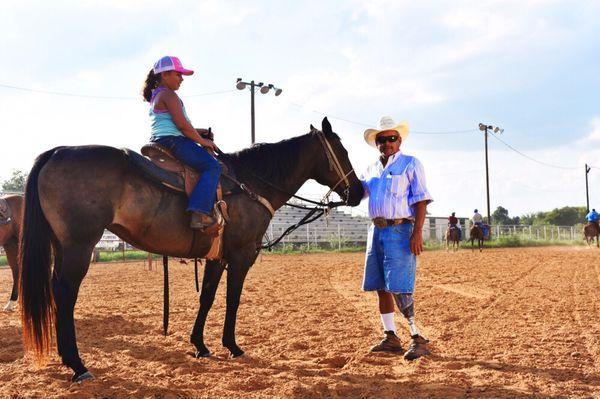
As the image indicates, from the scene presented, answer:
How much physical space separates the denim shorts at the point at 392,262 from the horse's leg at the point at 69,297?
2642 millimetres

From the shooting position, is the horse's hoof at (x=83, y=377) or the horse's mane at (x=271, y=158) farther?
the horse's mane at (x=271, y=158)

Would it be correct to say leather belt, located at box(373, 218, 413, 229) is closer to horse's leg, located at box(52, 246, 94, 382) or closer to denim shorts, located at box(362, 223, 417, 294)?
denim shorts, located at box(362, 223, 417, 294)

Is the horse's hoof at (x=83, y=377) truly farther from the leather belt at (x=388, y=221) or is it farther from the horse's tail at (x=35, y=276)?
the leather belt at (x=388, y=221)

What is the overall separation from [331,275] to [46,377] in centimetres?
1058

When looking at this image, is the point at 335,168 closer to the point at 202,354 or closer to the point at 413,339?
the point at 413,339

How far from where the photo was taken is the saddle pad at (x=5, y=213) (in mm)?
8844

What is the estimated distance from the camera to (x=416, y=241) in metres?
5.01

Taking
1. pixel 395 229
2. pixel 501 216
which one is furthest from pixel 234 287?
pixel 501 216

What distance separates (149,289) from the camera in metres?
11.5

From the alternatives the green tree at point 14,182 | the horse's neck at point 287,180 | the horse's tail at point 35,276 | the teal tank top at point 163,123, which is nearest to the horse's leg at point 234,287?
the horse's neck at point 287,180

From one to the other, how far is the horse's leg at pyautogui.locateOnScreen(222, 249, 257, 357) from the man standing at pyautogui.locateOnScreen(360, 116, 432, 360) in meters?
1.21

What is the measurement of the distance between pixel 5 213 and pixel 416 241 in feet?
23.4

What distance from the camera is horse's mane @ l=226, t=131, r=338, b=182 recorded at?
18.3 feet

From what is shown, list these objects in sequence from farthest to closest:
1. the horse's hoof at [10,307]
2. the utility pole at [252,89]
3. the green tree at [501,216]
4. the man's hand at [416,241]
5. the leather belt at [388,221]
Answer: the green tree at [501,216]
the utility pole at [252,89]
the horse's hoof at [10,307]
the leather belt at [388,221]
the man's hand at [416,241]
